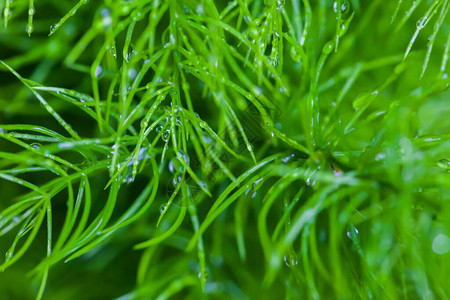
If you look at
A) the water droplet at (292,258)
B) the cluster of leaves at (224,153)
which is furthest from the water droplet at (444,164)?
the water droplet at (292,258)

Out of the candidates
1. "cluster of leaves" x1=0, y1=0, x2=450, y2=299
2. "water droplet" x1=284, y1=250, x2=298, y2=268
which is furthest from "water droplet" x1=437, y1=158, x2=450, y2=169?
"water droplet" x1=284, y1=250, x2=298, y2=268

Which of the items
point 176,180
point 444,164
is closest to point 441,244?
point 444,164

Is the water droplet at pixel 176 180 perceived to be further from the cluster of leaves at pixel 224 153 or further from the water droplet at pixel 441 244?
the water droplet at pixel 441 244

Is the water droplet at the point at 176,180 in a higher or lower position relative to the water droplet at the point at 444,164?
higher

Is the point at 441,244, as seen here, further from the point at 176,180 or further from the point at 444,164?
the point at 176,180

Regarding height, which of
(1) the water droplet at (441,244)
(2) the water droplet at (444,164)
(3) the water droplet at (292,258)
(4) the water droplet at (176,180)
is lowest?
(1) the water droplet at (441,244)

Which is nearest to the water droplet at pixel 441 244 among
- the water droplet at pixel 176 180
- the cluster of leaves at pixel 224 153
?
the cluster of leaves at pixel 224 153

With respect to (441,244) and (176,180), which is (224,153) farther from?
(441,244)

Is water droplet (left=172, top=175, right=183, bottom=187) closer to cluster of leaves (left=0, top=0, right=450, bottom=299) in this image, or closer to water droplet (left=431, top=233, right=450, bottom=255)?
cluster of leaves (left=0, top=0, right=450, bottom=299)

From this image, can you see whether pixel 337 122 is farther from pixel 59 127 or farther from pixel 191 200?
pixel 59 127
